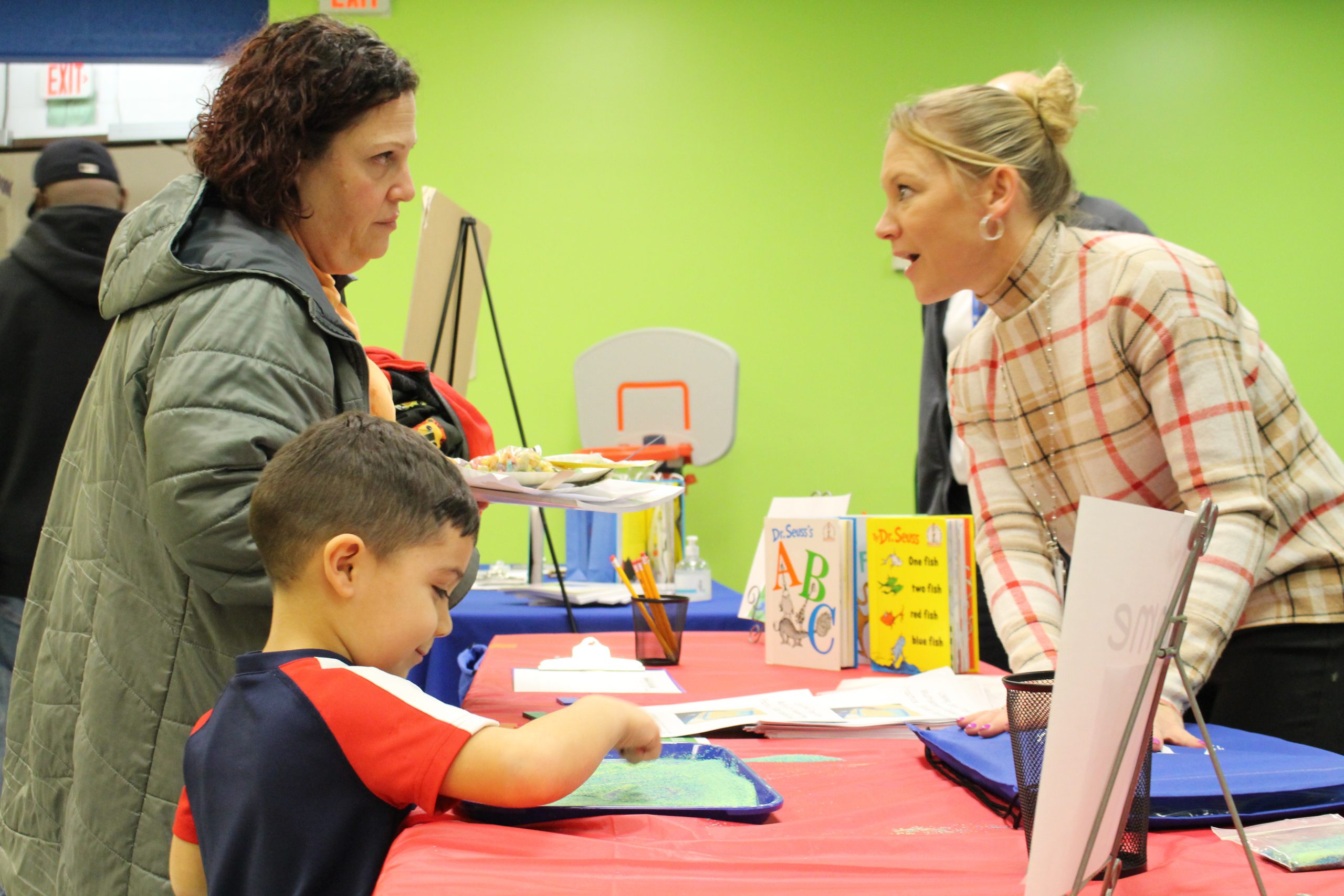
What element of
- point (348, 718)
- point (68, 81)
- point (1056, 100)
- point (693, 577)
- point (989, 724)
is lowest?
point (693, 577)

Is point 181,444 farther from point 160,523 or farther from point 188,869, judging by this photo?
point 188,869

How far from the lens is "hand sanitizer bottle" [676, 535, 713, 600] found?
2.48 metres

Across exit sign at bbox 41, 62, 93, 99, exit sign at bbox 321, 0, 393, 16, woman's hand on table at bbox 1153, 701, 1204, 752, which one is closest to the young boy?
woman's hand on table at bbox 1153, 701, 1204, 752

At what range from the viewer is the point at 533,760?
29.0 inches

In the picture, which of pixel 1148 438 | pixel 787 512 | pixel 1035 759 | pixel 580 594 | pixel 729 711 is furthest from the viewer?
pixel 580 594

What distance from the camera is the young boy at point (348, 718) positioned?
734 mm

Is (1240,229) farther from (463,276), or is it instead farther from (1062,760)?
(1062,760)

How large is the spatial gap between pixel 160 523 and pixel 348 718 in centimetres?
39

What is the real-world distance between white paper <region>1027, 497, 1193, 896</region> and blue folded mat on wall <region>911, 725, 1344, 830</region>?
26 centimetres

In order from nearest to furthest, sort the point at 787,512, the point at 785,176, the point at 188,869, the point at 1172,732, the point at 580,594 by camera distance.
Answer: the point at 188,869 < the point at 1172,732 < the point at 787,512 < the point at 580,594 < the point at 785,176

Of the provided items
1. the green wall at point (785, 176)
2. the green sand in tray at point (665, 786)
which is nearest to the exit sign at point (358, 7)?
the green wall at point (785, 176)

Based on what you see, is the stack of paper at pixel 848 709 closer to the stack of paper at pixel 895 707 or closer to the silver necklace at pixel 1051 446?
the stack of paper at pixel 895 707

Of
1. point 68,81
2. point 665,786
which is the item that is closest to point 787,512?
point 665,786

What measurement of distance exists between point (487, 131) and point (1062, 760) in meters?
4.11
